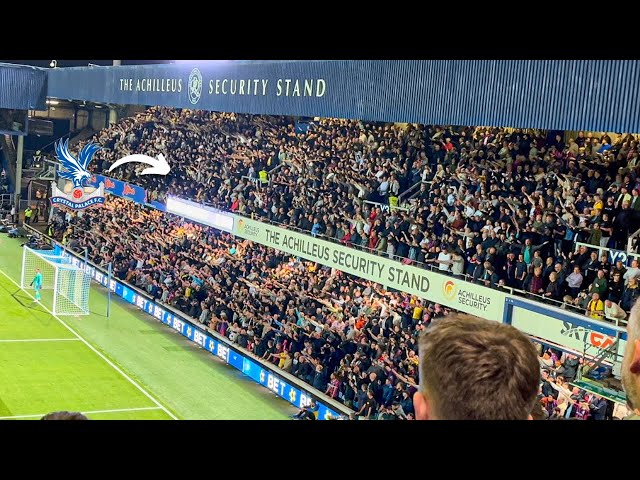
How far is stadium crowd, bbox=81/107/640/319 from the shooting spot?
626 inches

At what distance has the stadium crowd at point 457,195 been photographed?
15906 mm

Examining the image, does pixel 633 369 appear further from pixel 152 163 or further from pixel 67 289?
pixel 152 163

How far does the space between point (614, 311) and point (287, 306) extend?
1145cm

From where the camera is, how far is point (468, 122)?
60.1 ft

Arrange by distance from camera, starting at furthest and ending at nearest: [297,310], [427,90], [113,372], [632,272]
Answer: [113,372]
[297,310]
[427,90]
[632,272]

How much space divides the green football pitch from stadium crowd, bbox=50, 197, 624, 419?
114cm

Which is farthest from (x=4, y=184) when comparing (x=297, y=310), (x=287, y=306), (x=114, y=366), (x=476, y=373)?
(x=476, y=373)

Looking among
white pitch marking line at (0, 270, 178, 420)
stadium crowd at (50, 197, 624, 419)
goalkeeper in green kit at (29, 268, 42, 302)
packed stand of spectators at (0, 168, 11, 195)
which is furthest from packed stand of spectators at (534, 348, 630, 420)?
packed stand of spectators at (0, 168, 11, 195)

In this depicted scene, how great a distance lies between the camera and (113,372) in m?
23.8

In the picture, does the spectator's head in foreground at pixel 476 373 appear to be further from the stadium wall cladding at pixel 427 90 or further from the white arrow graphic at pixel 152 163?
the white arrow graphic at pixel 152 163
